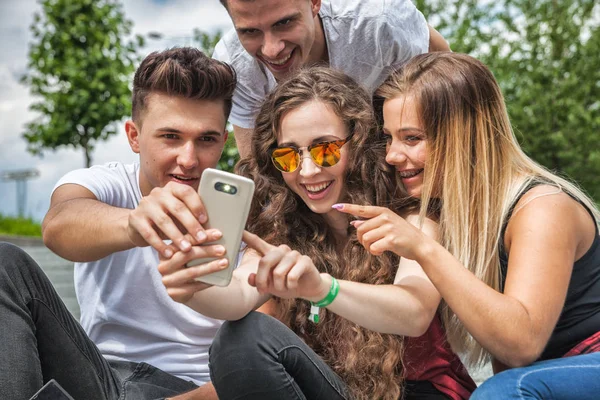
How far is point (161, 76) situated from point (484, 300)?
5.86 ft

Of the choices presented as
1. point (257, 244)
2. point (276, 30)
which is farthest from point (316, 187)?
point (276, 30)

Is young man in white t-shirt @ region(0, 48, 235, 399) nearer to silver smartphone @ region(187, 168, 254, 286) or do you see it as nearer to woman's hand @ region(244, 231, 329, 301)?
silver smartphone @ region(187, 168, 254, 286)

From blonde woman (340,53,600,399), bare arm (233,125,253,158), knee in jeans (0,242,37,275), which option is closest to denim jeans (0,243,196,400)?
knee in jeans (0,242,37,275)

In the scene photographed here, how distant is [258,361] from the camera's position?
247cm

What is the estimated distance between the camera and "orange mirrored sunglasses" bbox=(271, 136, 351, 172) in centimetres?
298

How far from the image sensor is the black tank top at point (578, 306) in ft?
8.29

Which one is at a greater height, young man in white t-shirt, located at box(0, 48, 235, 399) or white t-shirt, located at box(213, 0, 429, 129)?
white t-shirt, located at box(213, 0, 429, 129)

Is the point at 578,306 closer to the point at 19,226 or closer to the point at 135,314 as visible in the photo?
the point at 135,314

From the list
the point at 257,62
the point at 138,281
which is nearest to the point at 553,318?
the point at 138,281

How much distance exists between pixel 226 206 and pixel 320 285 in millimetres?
441

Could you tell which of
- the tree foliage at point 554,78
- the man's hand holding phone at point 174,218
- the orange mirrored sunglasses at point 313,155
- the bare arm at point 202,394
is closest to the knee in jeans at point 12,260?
the man's hand holding phone at point 174,218

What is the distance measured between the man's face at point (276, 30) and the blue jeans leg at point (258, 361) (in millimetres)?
1615

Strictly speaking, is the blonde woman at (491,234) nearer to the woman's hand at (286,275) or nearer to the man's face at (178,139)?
the woman's hand at (286,275)

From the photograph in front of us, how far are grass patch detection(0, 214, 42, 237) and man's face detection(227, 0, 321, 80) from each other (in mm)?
17120
